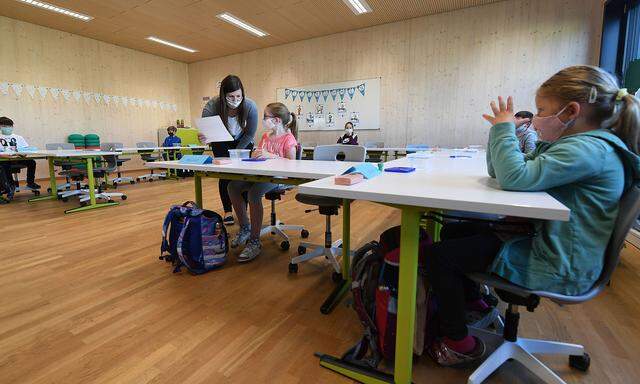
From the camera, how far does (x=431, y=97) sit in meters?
6.18

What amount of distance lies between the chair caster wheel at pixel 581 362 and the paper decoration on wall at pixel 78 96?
28.3 feet

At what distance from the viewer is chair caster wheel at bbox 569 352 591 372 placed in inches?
46.3

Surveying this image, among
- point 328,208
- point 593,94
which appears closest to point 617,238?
point 593,94

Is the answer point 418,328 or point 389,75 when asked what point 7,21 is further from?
→ point 418,328

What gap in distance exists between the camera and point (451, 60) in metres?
5.94

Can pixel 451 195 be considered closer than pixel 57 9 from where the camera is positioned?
Yes

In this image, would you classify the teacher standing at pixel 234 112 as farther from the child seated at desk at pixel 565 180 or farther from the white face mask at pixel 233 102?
the child seated at desk at pixel 565 180

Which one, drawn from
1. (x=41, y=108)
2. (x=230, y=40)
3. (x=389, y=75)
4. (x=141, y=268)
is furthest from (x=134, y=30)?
(x=141, y=268)

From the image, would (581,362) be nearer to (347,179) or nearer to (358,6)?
(347,179)

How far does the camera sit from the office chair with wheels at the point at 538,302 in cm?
82

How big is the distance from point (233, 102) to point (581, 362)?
235 centimetres

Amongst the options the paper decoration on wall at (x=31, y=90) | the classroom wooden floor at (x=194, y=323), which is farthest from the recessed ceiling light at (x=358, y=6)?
the paper decoration on wall at (x=31, y=90)

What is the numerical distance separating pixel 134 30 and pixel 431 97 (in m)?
6.13

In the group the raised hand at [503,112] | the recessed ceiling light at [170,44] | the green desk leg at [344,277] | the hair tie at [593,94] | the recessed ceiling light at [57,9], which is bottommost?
the green desk leg at [344,277]
